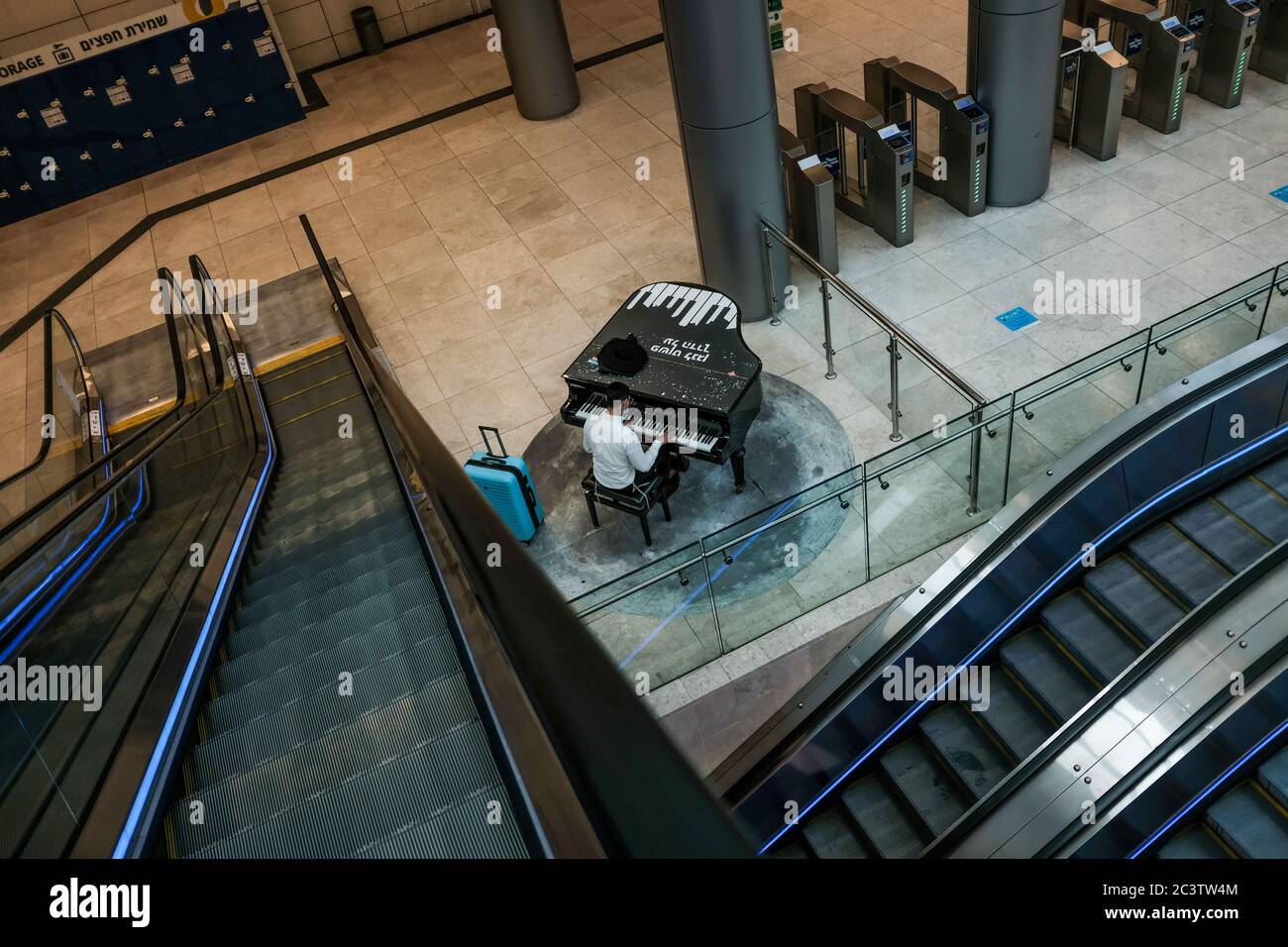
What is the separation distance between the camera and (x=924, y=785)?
5801 mm

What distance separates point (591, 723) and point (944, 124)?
30.8 feet

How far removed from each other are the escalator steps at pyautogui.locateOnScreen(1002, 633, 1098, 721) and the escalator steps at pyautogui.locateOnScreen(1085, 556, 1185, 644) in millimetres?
390

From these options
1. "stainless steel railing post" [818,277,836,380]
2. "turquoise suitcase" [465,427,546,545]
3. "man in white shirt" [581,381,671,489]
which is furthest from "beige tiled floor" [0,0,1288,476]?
"man in white shirt" [581,381,671,489]

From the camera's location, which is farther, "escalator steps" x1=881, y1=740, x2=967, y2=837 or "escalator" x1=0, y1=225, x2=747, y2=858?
"escalator steps" x1=881, y1=740, x2=967, y2=837

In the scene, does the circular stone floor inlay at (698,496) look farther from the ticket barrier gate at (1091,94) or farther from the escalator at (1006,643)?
the ticket barrier gate at (1091,94)

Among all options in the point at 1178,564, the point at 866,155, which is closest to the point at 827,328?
the point at 866,155

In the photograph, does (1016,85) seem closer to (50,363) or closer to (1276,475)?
(1276,475)

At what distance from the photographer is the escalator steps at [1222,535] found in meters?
5.79

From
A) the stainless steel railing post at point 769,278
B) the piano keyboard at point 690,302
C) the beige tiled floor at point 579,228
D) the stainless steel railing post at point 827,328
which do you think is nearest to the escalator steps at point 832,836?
the beige tiled floor at point 579,228

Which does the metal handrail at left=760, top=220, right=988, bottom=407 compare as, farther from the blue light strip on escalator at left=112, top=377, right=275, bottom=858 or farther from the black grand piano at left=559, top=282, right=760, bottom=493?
the blue light strip on escalator at left=112, top=377, right=275, bottom=858

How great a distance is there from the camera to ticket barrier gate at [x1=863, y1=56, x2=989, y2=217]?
31.8 ft

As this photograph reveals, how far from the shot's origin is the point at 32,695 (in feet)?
11.2

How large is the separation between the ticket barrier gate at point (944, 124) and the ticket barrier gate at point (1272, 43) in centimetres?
376
